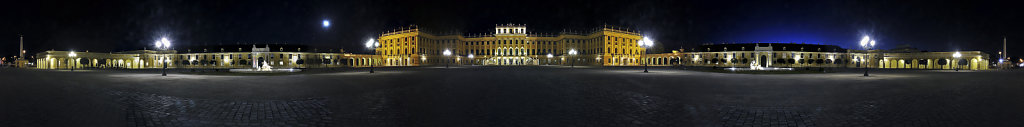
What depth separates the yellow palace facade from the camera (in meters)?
120

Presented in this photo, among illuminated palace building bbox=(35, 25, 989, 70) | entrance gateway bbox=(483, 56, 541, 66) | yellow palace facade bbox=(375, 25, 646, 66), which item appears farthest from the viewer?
entrance gateway bbox=(483, 56, 541, 66)

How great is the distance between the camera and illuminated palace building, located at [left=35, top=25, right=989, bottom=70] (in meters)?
91.0

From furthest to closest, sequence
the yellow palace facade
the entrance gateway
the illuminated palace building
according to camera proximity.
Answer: the entrance gateway, the yellow palace facade, the illuminated palace building

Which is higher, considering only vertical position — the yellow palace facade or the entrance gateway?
the yellow palace facade

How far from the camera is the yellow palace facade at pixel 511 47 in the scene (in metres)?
120

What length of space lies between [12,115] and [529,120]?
775 cm

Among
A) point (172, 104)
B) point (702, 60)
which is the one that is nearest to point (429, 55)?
point (702, 60)

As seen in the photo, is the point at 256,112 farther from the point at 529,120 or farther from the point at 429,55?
→ the point at 429,55

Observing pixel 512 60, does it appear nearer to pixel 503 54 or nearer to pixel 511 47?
pixel 503 54

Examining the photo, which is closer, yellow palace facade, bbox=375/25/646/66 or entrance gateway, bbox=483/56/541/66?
yellow palace facade, bbox=375/25/646/66

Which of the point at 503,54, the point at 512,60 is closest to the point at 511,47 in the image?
the point at 503,54

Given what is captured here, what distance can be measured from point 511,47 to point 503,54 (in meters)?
2.59

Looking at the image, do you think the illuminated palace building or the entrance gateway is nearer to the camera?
the illuminated palace building

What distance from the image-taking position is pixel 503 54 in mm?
126875
